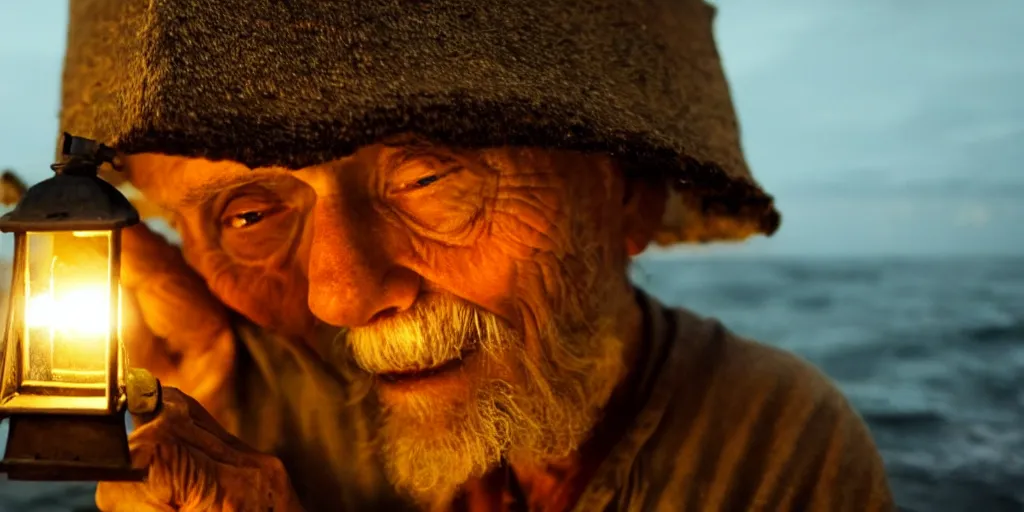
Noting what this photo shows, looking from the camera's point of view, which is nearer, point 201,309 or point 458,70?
point 458,70

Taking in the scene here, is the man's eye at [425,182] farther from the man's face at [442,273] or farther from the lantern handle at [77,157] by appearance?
the lantern handle at [77,157]

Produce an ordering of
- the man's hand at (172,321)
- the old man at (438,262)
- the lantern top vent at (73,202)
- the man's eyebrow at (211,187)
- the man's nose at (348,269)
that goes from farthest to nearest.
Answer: the man's hand at (172,321) → the man's eyebrow at (211,187) → the man's nose at (348,269) → the old man at (438,262) → the lantern top vent at (73,202)

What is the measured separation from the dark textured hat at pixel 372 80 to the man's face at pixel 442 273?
18cm

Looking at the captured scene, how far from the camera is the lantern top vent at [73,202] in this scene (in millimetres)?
966

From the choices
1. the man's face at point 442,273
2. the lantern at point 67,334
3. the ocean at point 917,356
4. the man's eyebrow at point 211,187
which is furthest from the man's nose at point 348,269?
the ocean at point 917,356

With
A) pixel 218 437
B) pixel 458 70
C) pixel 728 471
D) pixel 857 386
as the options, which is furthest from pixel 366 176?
pixel 857 386

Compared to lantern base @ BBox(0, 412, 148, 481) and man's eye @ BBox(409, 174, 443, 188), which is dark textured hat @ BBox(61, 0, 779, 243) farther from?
lantern base @ BBox(0, 412, 148, 481)

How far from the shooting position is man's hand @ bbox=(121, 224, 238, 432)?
1.54 meters

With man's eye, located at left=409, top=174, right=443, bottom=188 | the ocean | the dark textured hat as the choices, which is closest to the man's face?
man's eye, located at left=409, top=174, right=443, bottom=188

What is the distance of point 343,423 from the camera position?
176 cm

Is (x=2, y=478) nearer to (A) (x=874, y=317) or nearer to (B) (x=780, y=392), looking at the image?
(B) (x=780, y=392)

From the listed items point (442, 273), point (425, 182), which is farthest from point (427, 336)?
point (425, 182)

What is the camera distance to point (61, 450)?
3.35 feet

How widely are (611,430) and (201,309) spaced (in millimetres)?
795
